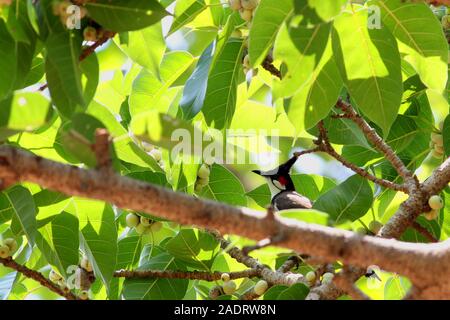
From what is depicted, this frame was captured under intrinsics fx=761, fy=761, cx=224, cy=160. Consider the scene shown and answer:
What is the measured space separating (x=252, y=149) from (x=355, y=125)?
51cm

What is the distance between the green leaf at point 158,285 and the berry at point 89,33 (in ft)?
4.01

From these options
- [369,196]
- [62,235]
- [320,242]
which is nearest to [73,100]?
[320,242]

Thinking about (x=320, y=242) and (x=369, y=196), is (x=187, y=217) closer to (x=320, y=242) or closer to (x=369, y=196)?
(x=320, y=242)

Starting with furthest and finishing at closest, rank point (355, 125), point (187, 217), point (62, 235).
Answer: point (355, 125), point (62, 235), point (187, 217)

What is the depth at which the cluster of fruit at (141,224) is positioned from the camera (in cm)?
334

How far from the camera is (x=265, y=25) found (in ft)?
7.54

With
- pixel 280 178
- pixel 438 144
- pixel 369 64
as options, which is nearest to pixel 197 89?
pixel 369 64

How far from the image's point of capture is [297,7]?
1988mm

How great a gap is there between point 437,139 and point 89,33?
5.85 feet

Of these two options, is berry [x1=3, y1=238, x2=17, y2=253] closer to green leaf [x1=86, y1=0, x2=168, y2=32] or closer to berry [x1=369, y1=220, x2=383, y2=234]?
green leaf [x1=86, y1=0, x2=168, y2=32]

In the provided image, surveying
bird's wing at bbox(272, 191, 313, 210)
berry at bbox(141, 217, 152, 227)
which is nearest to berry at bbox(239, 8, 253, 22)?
berry at bbox(141, 217, 152, 227)

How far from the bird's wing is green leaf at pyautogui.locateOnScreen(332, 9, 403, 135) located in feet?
4.21

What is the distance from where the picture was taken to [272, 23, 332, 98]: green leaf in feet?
6.91

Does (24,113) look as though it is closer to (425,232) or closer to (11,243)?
(11,243)
